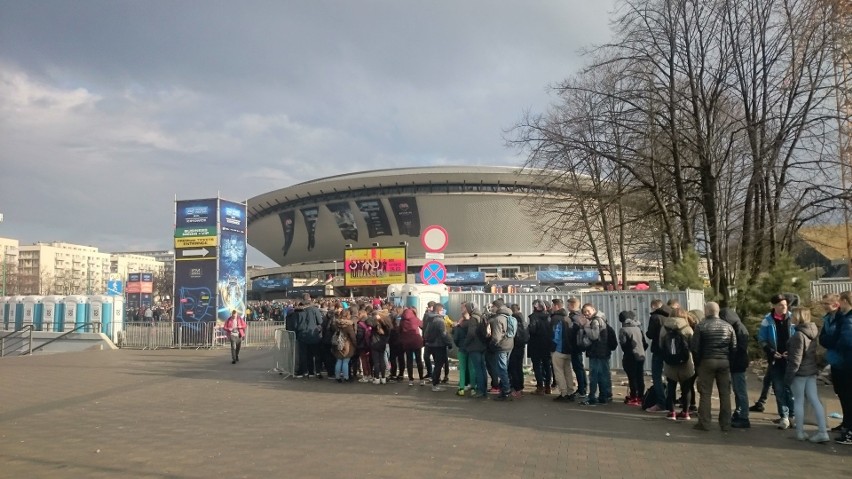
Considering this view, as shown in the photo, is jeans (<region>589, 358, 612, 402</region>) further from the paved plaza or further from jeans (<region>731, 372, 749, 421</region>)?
jeans (<region>731, 372, 749, 421</region>)

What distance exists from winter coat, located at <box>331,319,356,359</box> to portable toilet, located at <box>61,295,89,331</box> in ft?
53.2

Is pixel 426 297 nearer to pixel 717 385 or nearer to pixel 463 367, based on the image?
pixel 463 367

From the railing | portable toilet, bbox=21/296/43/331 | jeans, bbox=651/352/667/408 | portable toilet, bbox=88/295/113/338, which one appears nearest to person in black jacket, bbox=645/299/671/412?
jeans, bbox=651/352/667/408

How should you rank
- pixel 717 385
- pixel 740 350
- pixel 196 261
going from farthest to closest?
pixel 196 261, pixel 740 350, pixel 717 385

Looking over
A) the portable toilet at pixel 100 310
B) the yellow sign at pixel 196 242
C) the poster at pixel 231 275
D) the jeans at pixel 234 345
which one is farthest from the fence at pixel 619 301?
the portable toilet at pixel 100 310

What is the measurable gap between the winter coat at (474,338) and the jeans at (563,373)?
1.24 m

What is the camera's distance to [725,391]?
816 cm

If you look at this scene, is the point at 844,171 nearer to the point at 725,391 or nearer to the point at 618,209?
the point at 618,209

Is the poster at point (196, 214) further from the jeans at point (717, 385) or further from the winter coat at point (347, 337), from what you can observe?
the jeans at point (717, 385)

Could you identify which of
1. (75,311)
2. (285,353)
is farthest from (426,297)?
(75,311)

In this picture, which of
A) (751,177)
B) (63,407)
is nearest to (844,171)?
(751,177)

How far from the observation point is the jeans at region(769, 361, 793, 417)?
27.8 ft

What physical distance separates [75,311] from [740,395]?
79.2 feet

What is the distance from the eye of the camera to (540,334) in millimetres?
11148
